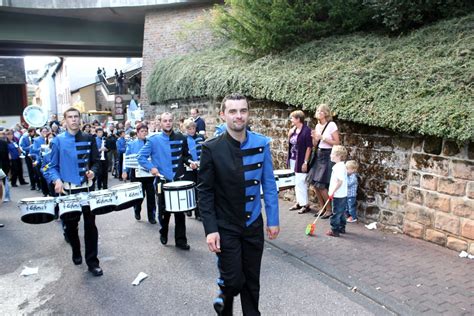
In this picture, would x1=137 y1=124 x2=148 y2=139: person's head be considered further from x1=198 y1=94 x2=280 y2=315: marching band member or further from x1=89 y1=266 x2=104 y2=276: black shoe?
x1=198 y1=94 x2=280 y2=315: marching band member

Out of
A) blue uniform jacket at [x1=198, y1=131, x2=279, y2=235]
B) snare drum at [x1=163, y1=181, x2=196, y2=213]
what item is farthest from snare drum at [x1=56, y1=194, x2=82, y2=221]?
blue uniform jacket at [x1=198, y1=131, x2=279, y2=235]

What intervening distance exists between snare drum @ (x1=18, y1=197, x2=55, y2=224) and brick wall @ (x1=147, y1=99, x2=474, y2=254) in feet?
16.4

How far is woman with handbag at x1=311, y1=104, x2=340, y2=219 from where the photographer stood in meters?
7.01

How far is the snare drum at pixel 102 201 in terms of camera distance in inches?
191

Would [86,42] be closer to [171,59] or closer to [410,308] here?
[171,59]

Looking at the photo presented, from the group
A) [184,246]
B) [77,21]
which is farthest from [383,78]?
[77,21]

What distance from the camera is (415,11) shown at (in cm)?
856

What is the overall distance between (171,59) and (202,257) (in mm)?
12873

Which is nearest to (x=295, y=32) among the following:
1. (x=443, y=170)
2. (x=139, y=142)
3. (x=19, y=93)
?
(x=139, y=142)

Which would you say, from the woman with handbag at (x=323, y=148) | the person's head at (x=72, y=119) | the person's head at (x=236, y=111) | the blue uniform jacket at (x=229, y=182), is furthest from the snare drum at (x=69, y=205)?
the woman with handbag at (x=323, y=148)


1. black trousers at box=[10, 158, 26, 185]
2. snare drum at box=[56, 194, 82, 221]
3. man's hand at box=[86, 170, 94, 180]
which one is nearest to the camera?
snare drum at box=[56, 194, 82, 221]

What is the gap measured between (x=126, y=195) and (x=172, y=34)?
14921 mm

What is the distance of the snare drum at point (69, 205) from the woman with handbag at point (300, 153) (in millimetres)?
4256

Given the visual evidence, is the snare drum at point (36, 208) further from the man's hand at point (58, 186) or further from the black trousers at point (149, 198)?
the black trousers at point (149, 198)
